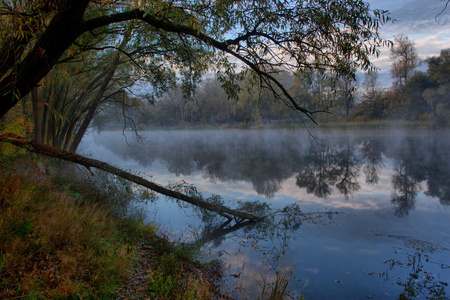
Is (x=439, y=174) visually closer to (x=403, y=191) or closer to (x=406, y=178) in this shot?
(x=406, y=178)

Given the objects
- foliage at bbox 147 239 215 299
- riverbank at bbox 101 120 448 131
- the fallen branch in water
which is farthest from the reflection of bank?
riverbank at bbox 101 120 448 131

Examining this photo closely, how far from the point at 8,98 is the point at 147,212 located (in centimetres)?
644

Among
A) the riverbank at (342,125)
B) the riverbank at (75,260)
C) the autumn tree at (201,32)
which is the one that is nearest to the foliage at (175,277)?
the riverbank at (75,260)

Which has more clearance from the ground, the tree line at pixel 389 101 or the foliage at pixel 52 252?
the tree line at pixel 389 101

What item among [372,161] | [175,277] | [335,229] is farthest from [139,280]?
[372,161]

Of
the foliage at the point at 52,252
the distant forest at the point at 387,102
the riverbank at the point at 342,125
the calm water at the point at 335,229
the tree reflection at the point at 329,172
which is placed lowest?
the calm water at the point at 335,229

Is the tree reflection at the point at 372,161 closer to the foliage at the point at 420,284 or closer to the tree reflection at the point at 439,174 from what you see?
the tree reflection at the point at 439,174

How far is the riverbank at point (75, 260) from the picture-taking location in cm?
324

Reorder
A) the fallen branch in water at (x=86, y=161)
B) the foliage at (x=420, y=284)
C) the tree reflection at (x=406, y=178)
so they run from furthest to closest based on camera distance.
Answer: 1. the tree reflection at (x=406, y=178)
2. the fallen branch in water at (x=86, y=161)
3. the foliage at (x=420, y=284)

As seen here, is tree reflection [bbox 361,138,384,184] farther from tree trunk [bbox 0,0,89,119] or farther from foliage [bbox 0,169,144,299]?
tree trunk [bbox 0,0,89,119]

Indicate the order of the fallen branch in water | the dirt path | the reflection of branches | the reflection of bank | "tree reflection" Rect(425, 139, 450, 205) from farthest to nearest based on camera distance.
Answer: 1. the reflection of bank
2. "tree reflection" Rect(425, 139, 450, 205)
3. the reflection of branches
4. the fallen branch in water
5. the dirt path

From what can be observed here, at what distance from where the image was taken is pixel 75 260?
3.79 m

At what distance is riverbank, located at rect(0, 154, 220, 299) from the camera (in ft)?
10.6

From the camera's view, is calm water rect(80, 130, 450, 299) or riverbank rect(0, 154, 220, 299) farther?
calm water rect(80, 130, 450, 299)
